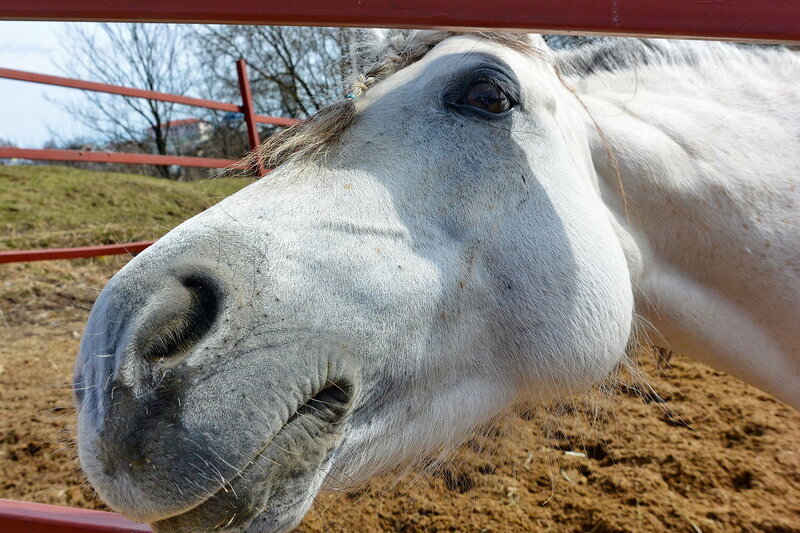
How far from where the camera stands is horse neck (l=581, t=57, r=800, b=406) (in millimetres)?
1690

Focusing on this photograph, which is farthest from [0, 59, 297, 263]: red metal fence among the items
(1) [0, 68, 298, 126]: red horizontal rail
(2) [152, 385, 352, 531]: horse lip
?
(2) [152, 385, 352, 531]: horse lip

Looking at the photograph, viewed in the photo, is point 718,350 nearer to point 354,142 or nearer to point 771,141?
point 771,141

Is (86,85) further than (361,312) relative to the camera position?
Yes

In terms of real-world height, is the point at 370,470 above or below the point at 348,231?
below

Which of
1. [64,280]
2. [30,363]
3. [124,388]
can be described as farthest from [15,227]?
[124,388]

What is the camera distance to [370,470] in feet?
4.27

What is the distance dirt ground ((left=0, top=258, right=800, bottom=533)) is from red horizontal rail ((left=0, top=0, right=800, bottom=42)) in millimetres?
1222

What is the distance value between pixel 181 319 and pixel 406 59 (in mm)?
1128

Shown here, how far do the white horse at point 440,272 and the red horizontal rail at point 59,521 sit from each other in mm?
253

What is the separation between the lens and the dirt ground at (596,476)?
2.51 m

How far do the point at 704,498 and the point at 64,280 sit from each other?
6.39 meters

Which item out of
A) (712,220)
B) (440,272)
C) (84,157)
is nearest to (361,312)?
(440,272)

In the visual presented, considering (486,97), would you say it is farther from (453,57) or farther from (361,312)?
(361,312)

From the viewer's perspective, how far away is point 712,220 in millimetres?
1710
